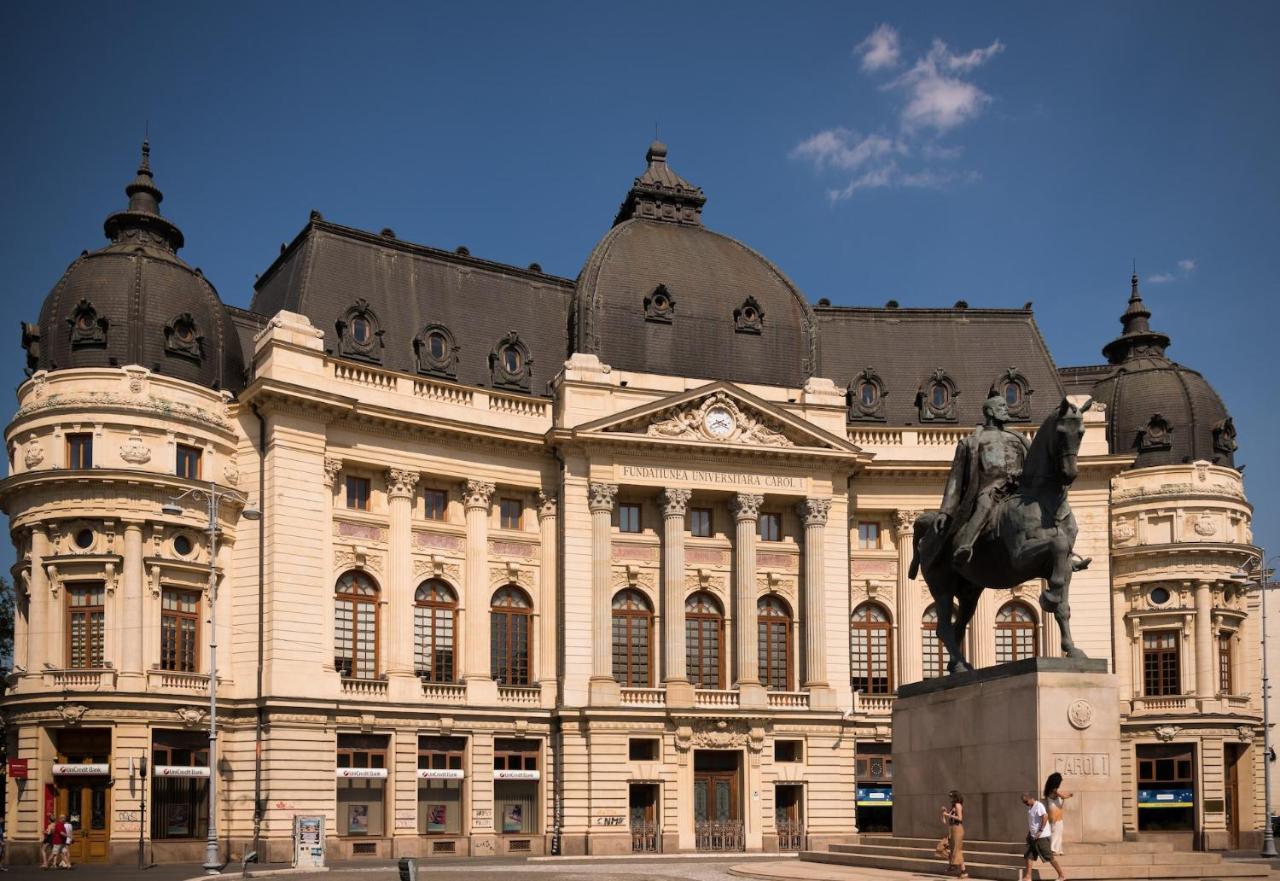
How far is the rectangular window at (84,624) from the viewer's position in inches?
2138

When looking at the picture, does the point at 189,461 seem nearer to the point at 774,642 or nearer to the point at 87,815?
the point at 87,815

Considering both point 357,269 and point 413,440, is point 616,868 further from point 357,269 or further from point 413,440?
point 357,269

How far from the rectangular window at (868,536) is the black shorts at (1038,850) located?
4396 centimetres

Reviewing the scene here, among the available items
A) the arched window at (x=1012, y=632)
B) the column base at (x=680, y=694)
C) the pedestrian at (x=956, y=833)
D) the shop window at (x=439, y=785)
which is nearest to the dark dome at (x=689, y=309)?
the column base at (x=680, y=694)

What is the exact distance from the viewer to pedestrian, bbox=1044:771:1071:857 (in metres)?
28.1

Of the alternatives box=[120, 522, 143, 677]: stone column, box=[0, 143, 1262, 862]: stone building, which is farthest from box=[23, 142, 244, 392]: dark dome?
box=[120, 522, 143, 677]: stone column

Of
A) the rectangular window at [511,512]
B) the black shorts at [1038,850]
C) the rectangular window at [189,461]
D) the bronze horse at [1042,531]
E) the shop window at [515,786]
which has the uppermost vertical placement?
the rectangular window at [189,461]

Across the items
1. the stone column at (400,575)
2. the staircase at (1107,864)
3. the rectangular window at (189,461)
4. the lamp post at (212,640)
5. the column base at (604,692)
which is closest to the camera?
the staircase at (1107,864)

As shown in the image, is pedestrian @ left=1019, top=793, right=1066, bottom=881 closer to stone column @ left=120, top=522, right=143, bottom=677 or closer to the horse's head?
the horse's head

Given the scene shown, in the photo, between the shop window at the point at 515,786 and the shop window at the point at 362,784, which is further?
the shop window at the point at 515,786

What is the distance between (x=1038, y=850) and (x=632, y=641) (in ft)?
128

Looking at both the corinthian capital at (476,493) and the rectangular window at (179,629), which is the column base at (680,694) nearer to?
the corinthian capital at (476,493)

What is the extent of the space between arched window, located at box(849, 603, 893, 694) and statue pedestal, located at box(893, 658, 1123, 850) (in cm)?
3592

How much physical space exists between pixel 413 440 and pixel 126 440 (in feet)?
38.0
